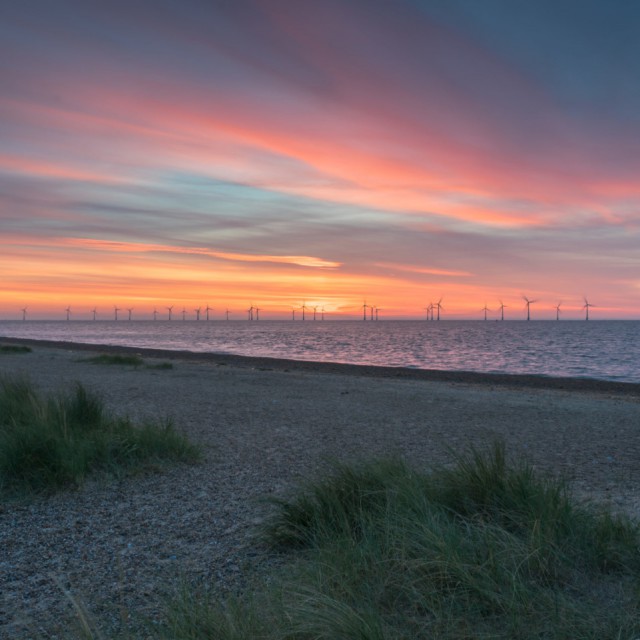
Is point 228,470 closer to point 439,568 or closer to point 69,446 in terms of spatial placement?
point 69,446

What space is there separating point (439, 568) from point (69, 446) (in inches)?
211

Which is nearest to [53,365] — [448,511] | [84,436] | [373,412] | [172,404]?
[172,404]

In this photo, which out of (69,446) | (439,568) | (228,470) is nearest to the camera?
(439,568)

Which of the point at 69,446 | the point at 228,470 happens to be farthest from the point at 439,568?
the point at 69,446

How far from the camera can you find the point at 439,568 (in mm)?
4453

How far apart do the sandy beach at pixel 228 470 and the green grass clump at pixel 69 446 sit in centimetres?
39

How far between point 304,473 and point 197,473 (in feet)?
4.58

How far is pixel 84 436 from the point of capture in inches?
345

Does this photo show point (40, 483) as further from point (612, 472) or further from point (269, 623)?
point (612, 472)

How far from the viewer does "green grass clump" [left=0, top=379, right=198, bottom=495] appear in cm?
757

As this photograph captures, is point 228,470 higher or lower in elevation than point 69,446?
lower

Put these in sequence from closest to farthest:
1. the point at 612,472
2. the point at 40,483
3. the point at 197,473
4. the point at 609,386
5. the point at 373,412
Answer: the point at 40,483 < the point at 197,473 < the point at 612,472 < the point at 373,412 < the point at 609,386

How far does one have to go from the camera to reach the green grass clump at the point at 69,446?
7.57 meters

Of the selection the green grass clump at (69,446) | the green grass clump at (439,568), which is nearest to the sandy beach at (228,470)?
the green grass clump at (69,446)
